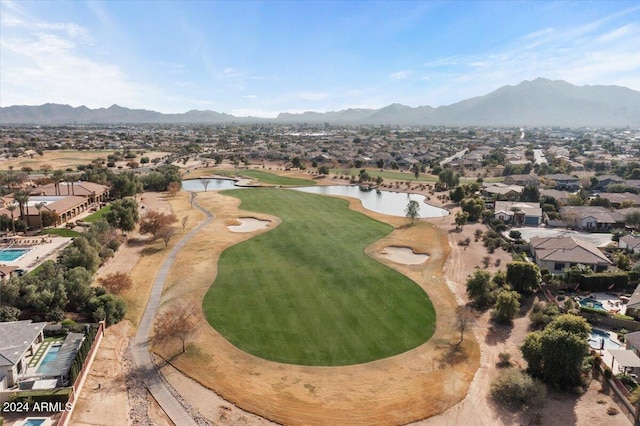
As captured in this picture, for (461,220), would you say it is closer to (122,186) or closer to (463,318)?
(463,318)

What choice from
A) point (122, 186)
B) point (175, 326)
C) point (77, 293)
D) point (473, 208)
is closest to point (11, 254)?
point (77, 293)

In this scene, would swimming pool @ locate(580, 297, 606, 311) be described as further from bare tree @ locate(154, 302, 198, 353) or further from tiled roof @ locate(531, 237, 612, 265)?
bare tree @ locate(154, 302, 198, 353)

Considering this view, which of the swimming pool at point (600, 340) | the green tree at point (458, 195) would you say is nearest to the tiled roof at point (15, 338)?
the swimming pool at point (600, 340)

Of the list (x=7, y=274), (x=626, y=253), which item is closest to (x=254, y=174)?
(x=7, y=274)

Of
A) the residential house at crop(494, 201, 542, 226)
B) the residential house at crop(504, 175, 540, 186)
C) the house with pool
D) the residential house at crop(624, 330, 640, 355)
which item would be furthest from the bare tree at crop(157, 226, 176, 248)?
the residential house at crop(504, 175, 540, 186)

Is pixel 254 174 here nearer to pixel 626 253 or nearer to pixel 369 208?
pixel 369 208

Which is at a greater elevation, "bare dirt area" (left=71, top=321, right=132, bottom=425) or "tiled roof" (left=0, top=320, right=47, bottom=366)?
"tiled roof" (left=0, top=320, right=47, bottom=366)
